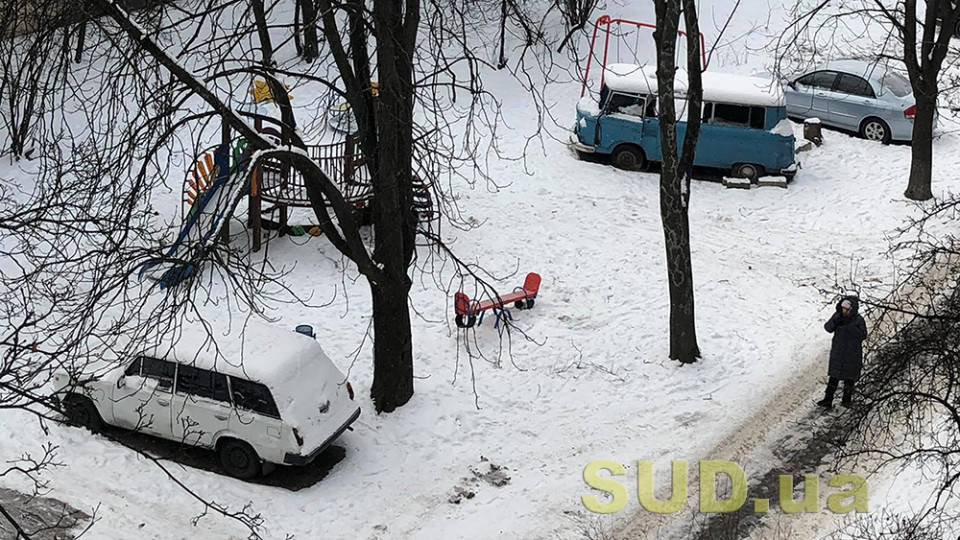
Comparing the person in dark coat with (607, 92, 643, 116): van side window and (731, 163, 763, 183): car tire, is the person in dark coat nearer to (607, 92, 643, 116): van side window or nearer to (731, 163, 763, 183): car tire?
(731, 163, 763, 183): car tire

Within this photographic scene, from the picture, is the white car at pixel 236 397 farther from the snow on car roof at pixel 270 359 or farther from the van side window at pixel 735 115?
the van side window at pixel 735 115

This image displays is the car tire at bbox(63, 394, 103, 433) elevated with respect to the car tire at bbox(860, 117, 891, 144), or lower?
lower

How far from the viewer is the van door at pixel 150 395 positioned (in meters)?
11.6

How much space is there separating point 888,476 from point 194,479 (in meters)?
7.46

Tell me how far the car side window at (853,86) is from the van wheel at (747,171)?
10.8 feet

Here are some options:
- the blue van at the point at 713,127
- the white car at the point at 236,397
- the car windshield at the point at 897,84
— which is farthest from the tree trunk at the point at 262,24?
the car windshield at the point at 897,84

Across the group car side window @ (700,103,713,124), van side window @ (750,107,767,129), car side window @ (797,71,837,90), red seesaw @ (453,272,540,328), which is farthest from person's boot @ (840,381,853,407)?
car side window @ (797,71,837,90)

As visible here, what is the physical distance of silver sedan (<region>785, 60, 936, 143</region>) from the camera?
2011cm

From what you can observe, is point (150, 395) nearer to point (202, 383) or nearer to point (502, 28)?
point (202, 383)

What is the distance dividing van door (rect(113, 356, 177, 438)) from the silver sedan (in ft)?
47.1

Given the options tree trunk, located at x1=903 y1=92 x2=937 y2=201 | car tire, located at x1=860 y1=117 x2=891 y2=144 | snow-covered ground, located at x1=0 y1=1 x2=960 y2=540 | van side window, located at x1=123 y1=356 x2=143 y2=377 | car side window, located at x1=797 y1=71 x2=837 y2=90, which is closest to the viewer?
snow-covered ground, located at x1=0 y1=1 x2=960 y2=540

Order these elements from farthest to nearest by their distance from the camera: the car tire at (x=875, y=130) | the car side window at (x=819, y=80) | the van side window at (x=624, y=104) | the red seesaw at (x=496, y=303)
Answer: the car side window at (x=819, y=80) < the car tire at (x=875, y=130) < the van side window at (x=624, y=104) < the red seesaw at (x=496, y=303)

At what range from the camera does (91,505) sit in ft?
35.8

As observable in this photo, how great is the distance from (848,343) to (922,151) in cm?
725
